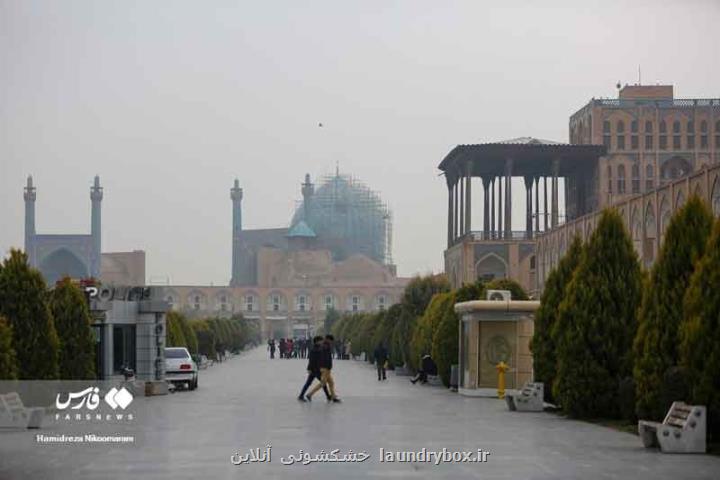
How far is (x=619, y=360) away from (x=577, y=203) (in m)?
61.0

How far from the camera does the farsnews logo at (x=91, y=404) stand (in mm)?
19062

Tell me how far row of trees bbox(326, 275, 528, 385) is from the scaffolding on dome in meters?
75.2

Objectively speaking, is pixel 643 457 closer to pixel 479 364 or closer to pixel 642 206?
pixel 479 364

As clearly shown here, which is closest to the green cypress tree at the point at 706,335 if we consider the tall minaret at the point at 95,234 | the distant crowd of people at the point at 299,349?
the distant crowd of people at the point at 299,349

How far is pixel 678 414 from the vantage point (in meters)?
14.8

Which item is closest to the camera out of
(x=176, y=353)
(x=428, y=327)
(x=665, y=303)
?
(x=665, y=303)

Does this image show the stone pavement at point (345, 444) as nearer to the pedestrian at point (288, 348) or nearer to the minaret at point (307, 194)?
the pedestrian at point (288, 348)

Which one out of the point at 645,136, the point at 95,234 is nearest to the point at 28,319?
the point at 645,136

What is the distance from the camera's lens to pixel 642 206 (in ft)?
158

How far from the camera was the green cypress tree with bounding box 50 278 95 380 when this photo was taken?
2364cm

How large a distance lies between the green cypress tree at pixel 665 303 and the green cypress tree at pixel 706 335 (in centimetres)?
92

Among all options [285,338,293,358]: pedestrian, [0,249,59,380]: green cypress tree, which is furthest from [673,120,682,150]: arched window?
[0,249,59,380]: green cypress tree

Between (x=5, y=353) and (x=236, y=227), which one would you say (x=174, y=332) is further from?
(x=236, y=227)

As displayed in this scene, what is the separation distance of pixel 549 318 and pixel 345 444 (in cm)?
779
